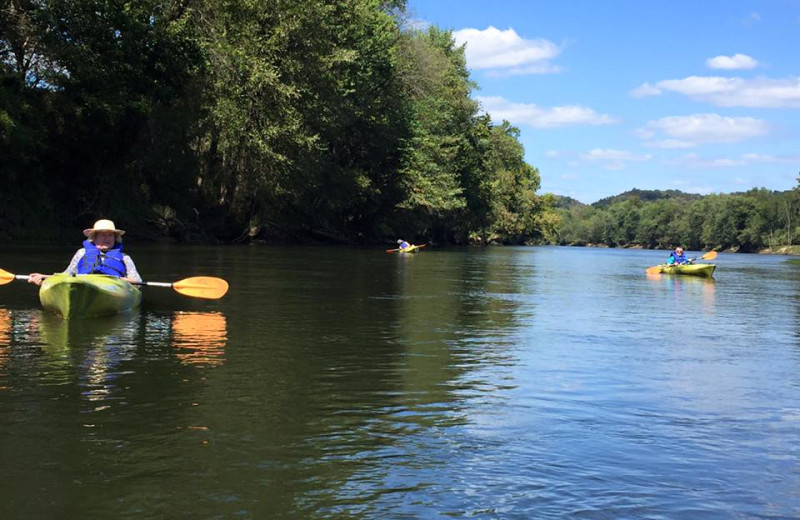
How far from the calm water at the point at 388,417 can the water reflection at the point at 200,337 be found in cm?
5

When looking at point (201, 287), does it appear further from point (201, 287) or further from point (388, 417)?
point (388, 417)

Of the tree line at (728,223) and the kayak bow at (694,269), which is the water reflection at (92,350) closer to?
the kayak bow at (694,269)

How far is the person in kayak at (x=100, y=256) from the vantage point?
12039mm

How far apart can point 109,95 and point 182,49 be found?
11.7 ft

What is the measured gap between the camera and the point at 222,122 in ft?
113

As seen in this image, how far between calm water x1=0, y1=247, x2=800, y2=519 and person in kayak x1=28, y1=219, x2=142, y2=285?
2.90 feet

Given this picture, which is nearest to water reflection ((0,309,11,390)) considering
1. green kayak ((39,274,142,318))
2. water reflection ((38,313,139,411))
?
water reflection ((38,313,139,411))

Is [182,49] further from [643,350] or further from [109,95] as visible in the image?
[643,350]

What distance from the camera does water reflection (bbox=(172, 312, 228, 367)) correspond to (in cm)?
873

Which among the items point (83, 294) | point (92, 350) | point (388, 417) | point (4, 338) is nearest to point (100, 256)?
point (83, 294)

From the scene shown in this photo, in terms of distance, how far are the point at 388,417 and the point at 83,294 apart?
21.8 feet

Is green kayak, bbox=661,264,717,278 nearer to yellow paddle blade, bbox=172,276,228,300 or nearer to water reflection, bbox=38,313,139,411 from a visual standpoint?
yellow paddle blade, bbox=172,276,228,300

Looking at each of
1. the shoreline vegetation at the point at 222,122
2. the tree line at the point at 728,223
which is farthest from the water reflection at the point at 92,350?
the tree line at the point at 728,223

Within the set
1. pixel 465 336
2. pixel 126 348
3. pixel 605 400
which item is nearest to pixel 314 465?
pixel 605 400
